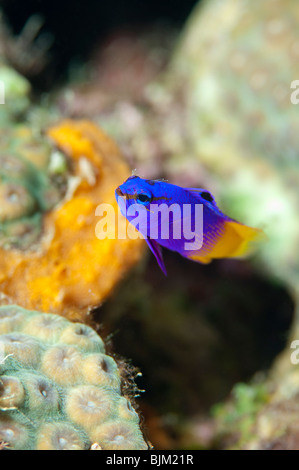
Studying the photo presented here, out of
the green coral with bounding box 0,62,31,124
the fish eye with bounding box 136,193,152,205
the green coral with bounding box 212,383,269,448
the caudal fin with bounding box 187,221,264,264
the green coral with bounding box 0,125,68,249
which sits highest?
the green coral with bounding box 0,62,31,124

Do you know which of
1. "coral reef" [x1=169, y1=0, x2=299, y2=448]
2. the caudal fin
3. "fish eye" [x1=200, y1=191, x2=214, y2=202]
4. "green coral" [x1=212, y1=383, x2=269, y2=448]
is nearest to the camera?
"fish eye" [x1=200, y1=191, x2=214, y2=202]

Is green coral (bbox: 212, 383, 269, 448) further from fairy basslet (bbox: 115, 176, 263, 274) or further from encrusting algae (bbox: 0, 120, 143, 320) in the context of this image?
fairy basslet (bbox: 115, 176, 263, 274)

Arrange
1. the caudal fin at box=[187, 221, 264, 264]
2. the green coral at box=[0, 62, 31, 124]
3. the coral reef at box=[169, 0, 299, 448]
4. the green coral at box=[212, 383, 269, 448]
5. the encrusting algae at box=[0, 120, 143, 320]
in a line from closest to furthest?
the caudal fin at box=[187, 221, 264, 264]
the encrusting algae at box=[0, 120, 143, 320]
the green coral at box=[0, 62, 31, 124]
the green coral at box=[212, 383, 269, 448]
the coral reef at box=[169, 0, 299, 448]

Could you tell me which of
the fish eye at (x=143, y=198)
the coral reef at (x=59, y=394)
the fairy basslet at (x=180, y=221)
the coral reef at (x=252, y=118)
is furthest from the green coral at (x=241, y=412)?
the fish eye at (x=143, y=198)

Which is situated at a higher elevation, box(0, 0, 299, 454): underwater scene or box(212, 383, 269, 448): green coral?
box(0, 0, 299, 454): underwater scene
